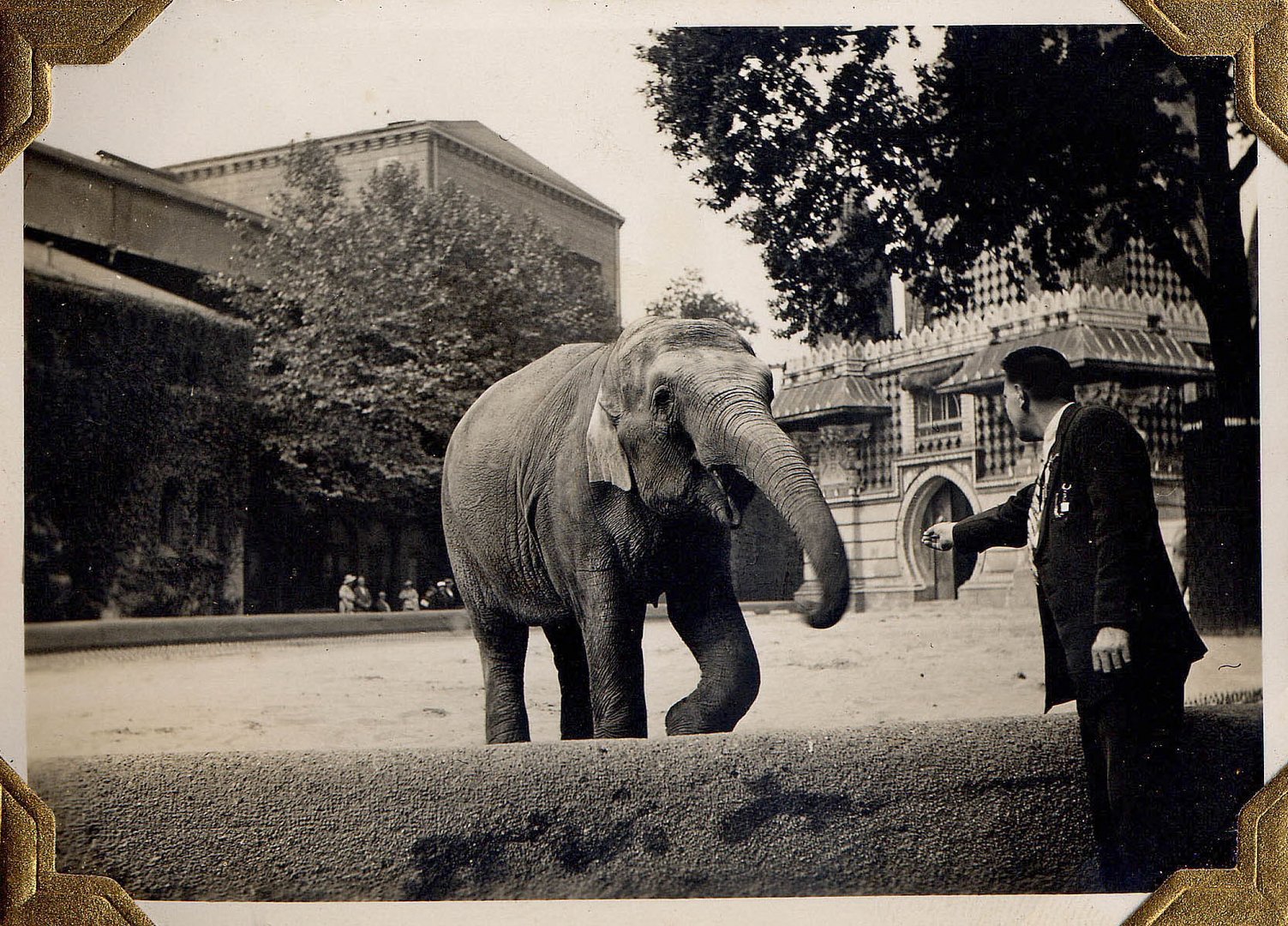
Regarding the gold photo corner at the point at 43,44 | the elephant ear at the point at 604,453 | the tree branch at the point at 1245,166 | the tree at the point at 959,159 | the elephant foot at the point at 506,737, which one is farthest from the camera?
the tree branch at the point at 1245,166

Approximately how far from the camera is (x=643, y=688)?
5379 millimetres

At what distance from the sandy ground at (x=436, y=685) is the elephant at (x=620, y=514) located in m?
0.13

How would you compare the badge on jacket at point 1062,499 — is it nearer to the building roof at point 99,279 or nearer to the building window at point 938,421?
the building window at point 938,421

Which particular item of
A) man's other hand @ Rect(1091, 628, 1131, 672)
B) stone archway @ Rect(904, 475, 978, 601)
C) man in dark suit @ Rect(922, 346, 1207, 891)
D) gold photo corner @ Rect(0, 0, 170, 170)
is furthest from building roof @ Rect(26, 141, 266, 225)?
man's other hand @ Rect(1091, 628, 1131, 672)

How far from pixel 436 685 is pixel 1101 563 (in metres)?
2.88

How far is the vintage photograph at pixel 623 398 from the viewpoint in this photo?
5281 millimetres

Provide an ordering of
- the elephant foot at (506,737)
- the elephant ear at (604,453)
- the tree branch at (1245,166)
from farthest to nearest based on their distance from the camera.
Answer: the tree branch at (1245,166), the elephant foot at (506,737), the elephant ear at (604,453)

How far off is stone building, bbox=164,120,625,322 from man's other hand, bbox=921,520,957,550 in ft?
5.41

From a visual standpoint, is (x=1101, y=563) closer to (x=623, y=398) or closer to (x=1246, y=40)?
(x=623, y=398)

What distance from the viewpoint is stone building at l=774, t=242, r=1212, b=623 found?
5551mm

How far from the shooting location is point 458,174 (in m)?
5.62

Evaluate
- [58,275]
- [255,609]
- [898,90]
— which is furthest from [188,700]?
[898,90]

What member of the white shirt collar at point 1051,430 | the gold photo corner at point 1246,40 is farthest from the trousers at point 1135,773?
the gold photo corner at point 1246,40

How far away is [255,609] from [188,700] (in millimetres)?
477
